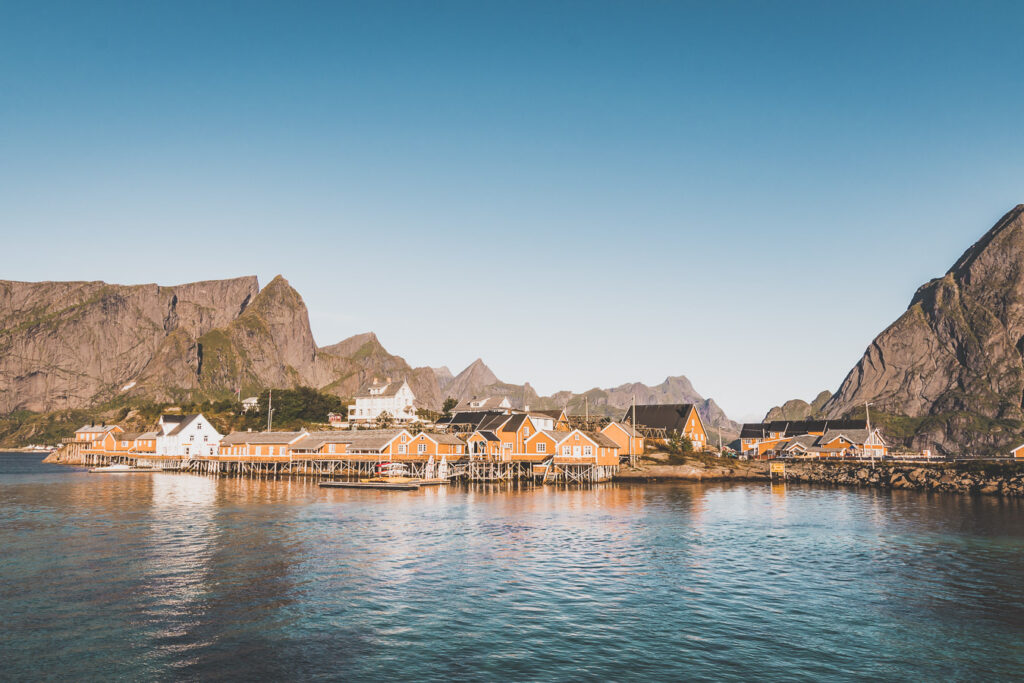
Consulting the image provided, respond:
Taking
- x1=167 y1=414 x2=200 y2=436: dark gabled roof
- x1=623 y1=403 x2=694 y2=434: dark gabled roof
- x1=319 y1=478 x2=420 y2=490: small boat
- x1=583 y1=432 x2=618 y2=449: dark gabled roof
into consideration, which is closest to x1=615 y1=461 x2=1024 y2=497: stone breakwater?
x1=583 y1=432 x2=618 y2=449: dark gabled roof

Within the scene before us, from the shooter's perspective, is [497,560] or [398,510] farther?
[398,510]

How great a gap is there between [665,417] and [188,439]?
9867 centimetres

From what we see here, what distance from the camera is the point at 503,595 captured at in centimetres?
2962

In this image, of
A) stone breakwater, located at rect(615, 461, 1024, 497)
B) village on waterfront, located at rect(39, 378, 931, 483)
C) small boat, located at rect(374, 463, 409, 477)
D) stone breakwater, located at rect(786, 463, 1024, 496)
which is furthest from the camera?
village on waterfront, located at rect(39, 378, 931, 483)

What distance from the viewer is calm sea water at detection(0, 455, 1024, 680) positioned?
70.1 ft

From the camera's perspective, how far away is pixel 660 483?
96625mm

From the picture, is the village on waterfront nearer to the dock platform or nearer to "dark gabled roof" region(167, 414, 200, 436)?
"dark gabled roof" region(167, 414, 200, 436)

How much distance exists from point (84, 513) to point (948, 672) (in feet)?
200

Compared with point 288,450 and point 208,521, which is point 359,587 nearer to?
point 208,521

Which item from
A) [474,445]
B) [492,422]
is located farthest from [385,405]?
[474,445]

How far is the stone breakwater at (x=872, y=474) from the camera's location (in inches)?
3236

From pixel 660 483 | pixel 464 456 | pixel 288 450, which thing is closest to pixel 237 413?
pixel 288 450

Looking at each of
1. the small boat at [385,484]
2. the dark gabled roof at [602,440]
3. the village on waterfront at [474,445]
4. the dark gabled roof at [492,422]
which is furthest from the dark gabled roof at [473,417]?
the small boat at [385,484]

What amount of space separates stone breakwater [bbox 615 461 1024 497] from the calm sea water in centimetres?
3110
